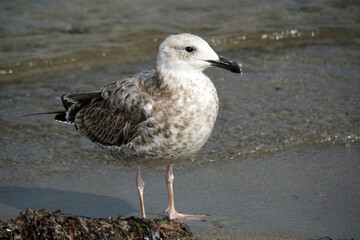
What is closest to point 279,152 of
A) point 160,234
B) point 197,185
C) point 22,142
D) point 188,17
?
point 197,185

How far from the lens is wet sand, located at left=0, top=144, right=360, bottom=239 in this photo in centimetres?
447

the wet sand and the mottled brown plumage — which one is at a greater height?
the mottled brown plumage

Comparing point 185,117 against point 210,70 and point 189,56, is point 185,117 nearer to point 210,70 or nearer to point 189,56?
point 189,56

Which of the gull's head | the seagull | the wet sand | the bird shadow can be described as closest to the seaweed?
the wet sand

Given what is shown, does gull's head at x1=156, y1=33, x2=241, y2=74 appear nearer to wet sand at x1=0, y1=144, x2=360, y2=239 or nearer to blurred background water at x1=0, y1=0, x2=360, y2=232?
wet sand at x1=0, y1=144, x2=360, y2=239

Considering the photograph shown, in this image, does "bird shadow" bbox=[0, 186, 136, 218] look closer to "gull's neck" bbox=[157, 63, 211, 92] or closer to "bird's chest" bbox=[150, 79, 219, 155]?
"bird's chest" bbox=[150, 79, 219, 155]

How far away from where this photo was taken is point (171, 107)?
14.5ft

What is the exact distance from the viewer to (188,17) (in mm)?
10438

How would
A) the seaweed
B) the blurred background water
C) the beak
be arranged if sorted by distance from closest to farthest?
1. the seaweed
2. the beak
3. the blurred background water

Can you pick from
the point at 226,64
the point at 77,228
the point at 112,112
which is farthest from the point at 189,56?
the point at 77,228

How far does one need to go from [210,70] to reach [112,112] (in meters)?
3.46

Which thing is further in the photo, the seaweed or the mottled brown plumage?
the mottled brown plumage

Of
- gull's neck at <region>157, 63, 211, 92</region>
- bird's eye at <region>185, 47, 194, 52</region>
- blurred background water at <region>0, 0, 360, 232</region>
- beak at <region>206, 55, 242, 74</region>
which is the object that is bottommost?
blurred background water at <region>0, 0, 360, 232</region>

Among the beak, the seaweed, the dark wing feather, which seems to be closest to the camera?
the seaweed
